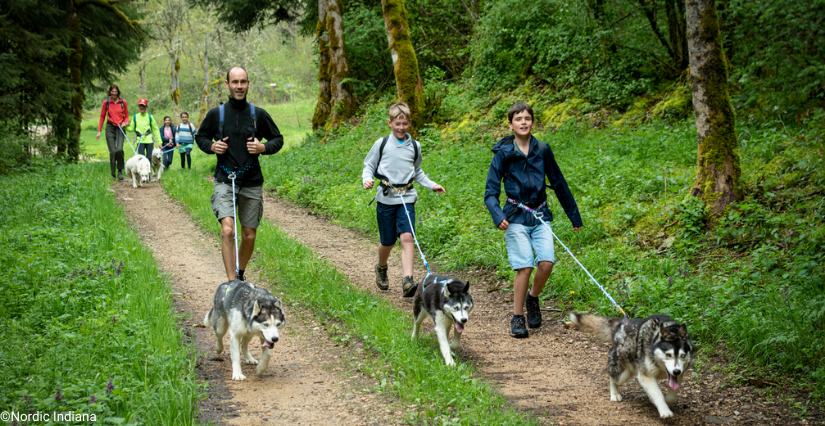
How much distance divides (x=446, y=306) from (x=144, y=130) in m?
13.5

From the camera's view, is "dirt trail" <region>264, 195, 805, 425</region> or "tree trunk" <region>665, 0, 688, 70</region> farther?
"tree trunk" <region>665, 0, 688, 70</region>

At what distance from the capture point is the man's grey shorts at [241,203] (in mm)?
5875

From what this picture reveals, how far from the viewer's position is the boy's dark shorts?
21.7 feet

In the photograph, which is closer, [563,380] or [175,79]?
[563,380]

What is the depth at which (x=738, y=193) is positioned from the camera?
683 cm

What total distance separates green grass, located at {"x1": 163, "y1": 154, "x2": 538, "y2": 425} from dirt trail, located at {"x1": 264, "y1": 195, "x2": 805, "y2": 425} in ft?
0.99

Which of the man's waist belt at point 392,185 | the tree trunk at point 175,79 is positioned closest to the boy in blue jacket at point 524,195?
the man's waist belt at point 392,185

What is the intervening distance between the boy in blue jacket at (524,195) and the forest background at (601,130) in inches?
44.2

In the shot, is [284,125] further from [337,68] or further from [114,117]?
[114,117]

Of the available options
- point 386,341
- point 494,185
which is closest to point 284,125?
point 494,185

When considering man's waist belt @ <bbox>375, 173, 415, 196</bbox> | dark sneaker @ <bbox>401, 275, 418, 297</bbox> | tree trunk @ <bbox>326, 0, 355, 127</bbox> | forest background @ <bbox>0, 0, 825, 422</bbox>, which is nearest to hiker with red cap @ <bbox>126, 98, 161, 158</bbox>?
forest background @ <bbox>0, 0, 825, 422</bbox>

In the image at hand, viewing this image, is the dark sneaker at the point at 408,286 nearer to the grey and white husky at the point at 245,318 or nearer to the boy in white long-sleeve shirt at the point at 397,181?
the boy in white long-sleeve shirt at the point at 397,181

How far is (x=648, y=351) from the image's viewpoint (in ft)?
12.3

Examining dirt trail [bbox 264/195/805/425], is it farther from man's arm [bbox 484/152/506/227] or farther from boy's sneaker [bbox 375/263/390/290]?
man's arm [bbox 484/152/506/227]
